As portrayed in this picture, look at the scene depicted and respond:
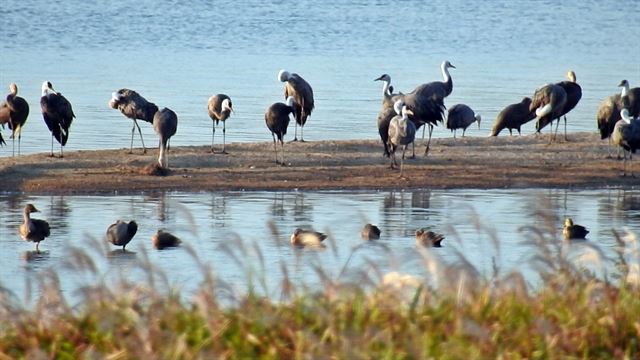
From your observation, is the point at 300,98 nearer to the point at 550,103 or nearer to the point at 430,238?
the point at 550,103

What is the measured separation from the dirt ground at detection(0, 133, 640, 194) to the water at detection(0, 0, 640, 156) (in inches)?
97.0

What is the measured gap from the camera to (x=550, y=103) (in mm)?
23516

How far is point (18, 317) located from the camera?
24.2ft

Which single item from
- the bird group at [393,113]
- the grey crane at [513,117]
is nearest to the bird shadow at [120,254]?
the bird group at [393,113]

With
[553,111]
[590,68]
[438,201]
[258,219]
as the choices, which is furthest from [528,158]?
[590,68]

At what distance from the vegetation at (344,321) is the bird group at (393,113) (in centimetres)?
1187

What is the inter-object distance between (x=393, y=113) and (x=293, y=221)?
18.9ft

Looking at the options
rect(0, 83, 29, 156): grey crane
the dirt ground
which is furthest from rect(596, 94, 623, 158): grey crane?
rect(0, 83, 29, 156): grey crane

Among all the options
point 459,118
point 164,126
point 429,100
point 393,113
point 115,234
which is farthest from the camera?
point 459,118

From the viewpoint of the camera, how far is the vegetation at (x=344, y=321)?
7.01 m

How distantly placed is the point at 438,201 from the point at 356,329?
11.2 m

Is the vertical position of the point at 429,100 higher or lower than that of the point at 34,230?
higher

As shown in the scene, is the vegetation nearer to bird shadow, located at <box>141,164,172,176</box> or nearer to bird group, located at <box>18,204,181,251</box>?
bird group, located at <box>18,204,181,251</box>

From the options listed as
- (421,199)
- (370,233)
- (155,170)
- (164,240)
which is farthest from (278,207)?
(164,240)
